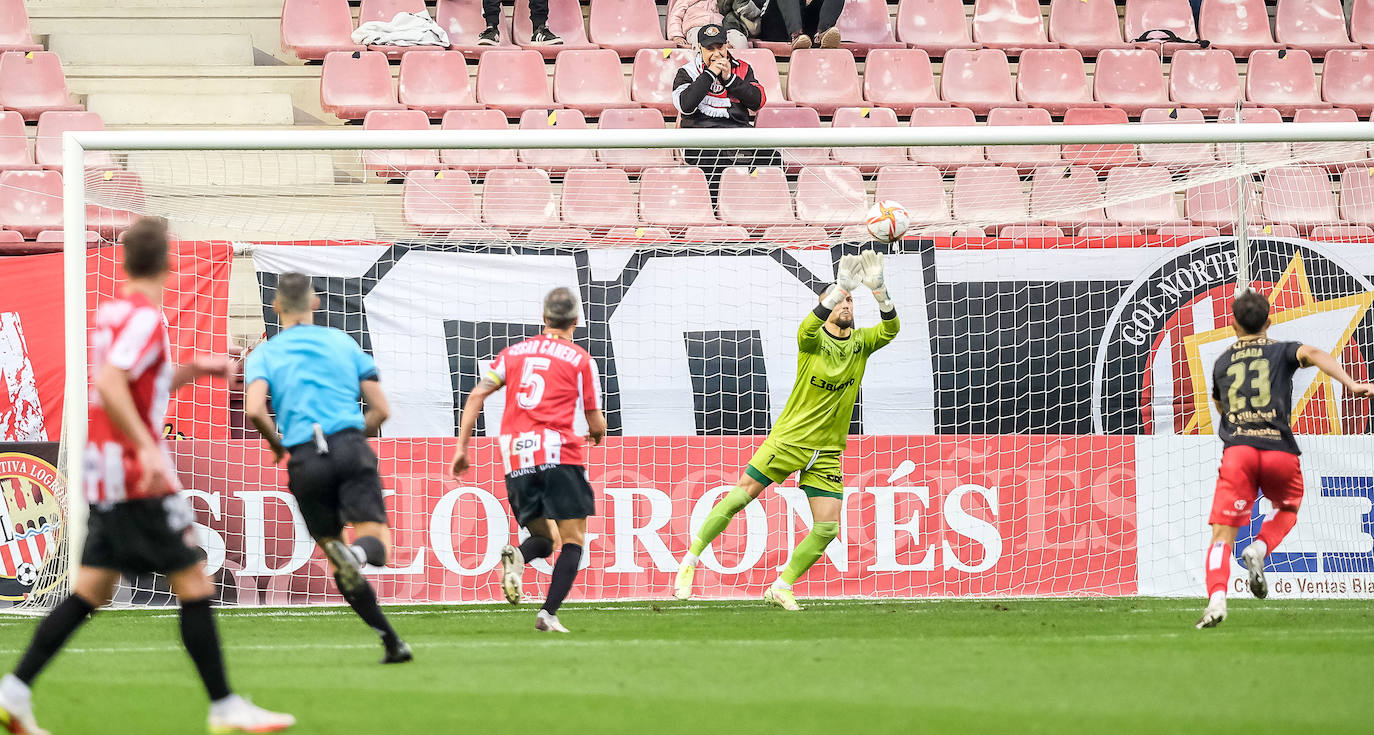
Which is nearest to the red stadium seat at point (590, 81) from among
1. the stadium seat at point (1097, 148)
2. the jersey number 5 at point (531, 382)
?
the stadium seat at point (1097, 148)

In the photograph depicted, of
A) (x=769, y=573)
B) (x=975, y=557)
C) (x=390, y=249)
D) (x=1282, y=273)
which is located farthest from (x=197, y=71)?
(x=1282, y=273)

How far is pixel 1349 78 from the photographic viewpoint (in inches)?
564

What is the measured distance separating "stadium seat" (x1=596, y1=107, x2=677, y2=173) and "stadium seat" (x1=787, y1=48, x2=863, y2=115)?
4.89 feet

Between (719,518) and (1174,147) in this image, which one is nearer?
(719,518)

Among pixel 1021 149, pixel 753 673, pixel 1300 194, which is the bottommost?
pixel 753 673

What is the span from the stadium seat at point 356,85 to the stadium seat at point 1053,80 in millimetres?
6236

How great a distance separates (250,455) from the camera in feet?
31.8

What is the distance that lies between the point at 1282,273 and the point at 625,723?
7.86 metres

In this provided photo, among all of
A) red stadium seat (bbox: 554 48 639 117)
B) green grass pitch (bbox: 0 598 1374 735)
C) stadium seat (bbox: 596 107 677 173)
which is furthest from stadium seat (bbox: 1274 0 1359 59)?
green grass pitch (bbox: 0 598 1374 735)

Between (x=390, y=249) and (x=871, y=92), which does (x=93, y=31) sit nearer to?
(x=390, y=249)

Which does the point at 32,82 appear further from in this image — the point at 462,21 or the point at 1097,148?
the point at 1097,148

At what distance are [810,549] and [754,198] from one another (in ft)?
11.6

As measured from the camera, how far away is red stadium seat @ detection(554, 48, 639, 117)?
43.3 ft

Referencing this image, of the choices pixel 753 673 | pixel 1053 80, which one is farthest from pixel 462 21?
pixel 753 673
